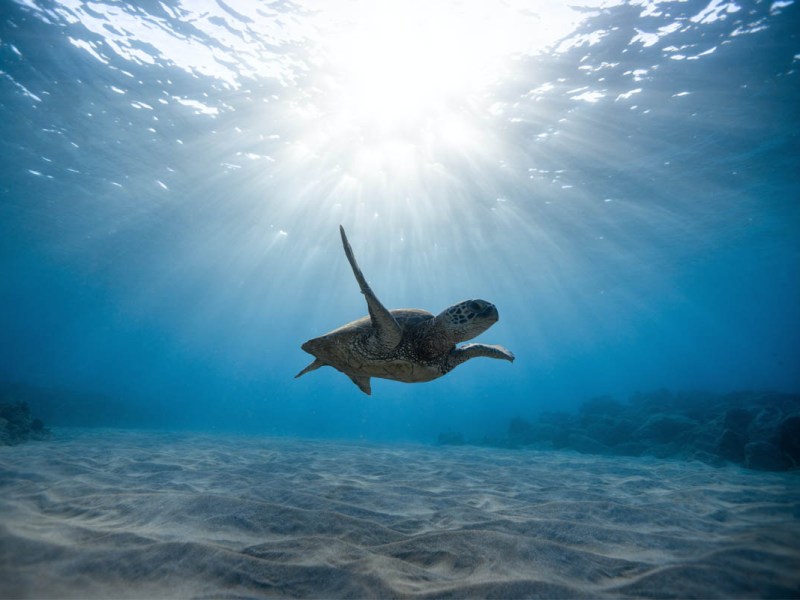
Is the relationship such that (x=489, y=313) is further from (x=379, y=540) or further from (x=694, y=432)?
(x=694, y=432)

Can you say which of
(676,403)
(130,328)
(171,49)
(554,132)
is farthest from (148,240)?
(130,328)

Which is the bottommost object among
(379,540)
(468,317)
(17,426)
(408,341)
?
(379,540)

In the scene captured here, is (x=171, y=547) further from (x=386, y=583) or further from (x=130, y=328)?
(x=130, y=328)

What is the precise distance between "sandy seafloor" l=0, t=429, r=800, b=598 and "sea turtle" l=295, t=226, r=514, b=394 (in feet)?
6.67

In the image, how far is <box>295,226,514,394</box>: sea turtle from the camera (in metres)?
4.42

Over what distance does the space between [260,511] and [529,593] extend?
3.01 m

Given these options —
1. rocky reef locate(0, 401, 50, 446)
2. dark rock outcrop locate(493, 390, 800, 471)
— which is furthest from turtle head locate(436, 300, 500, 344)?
rocky reef locate(0, 401, 50, 446)

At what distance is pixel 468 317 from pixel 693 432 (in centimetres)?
1399

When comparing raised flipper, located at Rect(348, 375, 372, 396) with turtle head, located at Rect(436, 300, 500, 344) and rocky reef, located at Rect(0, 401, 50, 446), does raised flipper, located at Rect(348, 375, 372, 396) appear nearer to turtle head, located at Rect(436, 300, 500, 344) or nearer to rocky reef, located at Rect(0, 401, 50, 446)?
turtle head, located at Rect(436, 300, 500, 344)

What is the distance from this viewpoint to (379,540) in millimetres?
3402

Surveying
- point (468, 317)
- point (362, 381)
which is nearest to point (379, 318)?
point (468, 317)

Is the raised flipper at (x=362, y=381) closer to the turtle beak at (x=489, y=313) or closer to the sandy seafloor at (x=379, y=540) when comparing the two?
the sandy seafloor at (x=379, y=540)

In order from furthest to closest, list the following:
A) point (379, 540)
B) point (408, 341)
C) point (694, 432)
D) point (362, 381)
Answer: point (694, 432) → point (362, 381) → point (408, 341) → point (379, 540)

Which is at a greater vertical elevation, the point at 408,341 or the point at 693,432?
the point at 408,341
